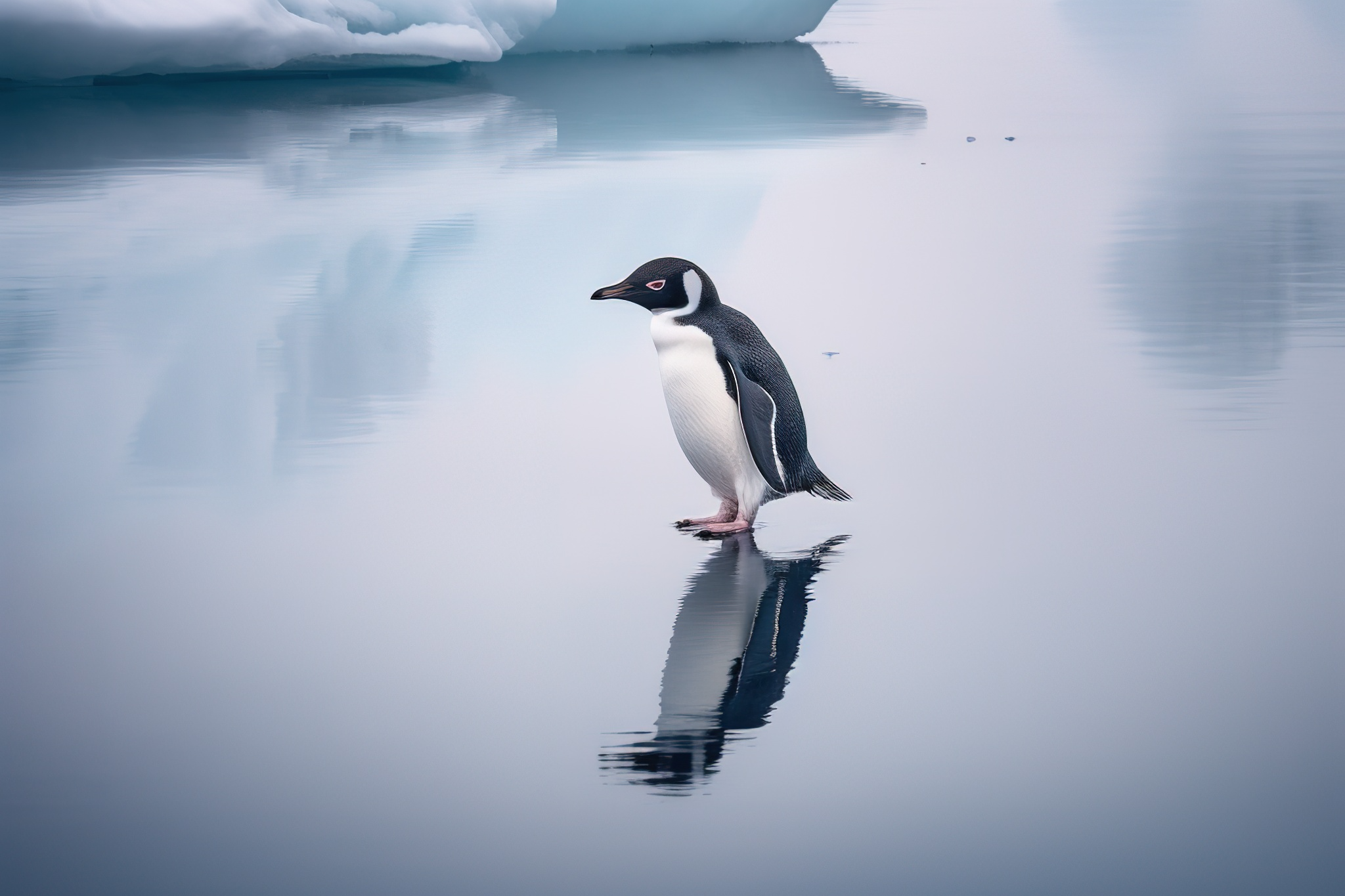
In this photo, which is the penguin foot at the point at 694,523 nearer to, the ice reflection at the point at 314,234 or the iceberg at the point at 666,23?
the ice reflection at the point at 314,234

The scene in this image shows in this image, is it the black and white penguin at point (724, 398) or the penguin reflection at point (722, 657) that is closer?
the penguin reflection at point (722, 657)

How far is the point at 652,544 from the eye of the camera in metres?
2.17

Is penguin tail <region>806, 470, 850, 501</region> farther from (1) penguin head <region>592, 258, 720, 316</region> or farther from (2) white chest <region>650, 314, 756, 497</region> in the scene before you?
(1) penguin head <region>592, 258, 720, 316</region>

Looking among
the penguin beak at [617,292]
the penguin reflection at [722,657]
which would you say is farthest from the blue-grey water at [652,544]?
the penguin beak at [617,292]

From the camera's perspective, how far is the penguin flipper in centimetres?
226

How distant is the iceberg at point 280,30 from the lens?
691cm

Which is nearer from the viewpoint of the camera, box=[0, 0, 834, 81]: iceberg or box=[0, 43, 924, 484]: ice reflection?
box=[0, 43, 924, 484]: ice reflection

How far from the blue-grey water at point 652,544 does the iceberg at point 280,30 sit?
226cm

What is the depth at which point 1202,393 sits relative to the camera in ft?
9.18

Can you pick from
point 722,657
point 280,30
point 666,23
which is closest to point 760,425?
point 722,657

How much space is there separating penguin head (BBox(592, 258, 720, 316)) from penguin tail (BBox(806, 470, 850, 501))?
33 cm

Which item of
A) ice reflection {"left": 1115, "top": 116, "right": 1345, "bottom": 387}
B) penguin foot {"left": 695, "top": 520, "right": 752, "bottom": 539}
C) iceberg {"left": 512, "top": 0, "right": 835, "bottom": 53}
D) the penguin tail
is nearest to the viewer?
penguin foot {"left": 695, "top": 520, "right": 752, "bottom": 539}

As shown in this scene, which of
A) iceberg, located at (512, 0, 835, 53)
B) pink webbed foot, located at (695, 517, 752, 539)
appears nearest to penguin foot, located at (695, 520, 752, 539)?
pink webbed foot, located at (695, 517, 752, 539)

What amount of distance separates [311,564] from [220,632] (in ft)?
0.74
